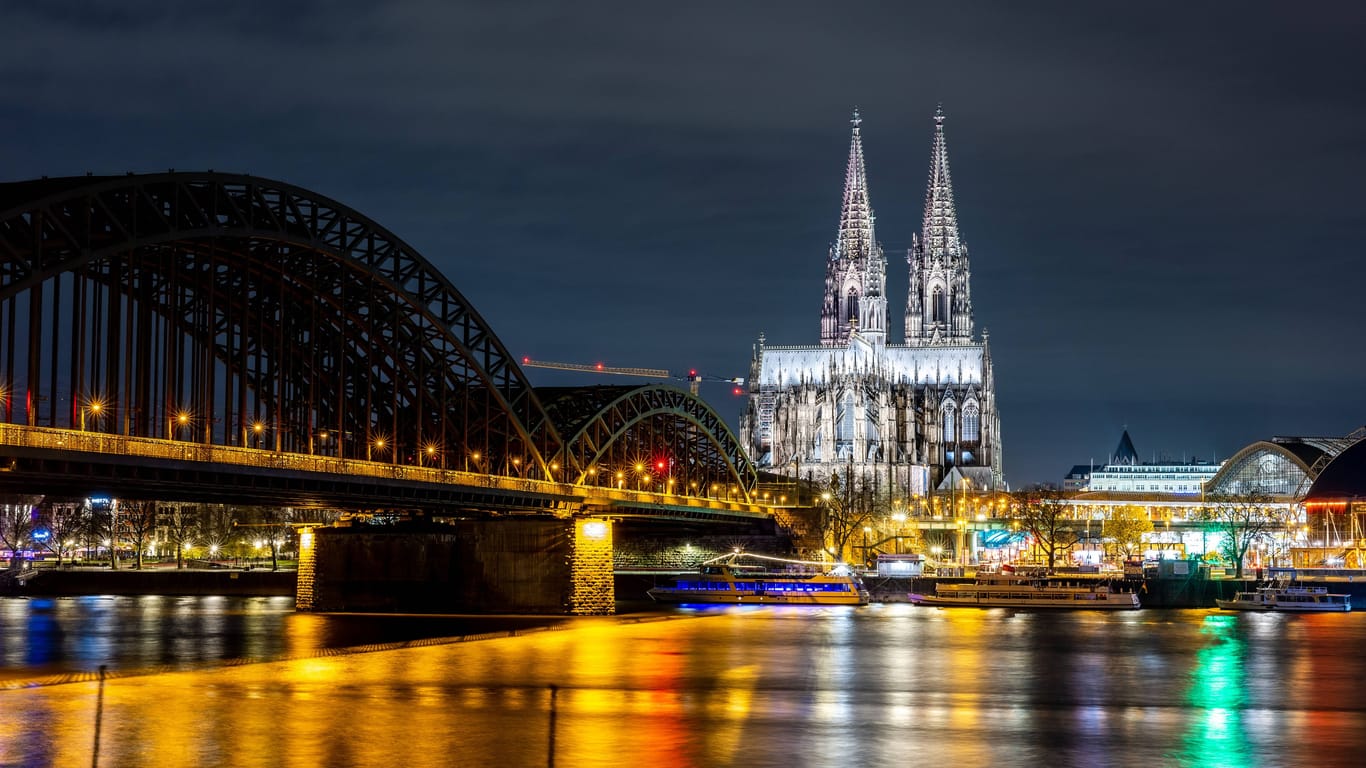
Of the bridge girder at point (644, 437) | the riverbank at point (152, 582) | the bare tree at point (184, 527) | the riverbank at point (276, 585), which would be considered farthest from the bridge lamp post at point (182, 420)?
the bare tree at point (184, 527)

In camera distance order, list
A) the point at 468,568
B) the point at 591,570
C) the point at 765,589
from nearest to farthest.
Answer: the point at 468,568 → the point at 591,570 → the point at 765,589

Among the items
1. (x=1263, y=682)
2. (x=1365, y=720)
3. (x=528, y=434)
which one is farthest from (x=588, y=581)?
(x=1365, y=720)

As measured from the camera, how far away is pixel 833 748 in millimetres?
43062

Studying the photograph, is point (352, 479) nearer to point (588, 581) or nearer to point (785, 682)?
point (588, 581)

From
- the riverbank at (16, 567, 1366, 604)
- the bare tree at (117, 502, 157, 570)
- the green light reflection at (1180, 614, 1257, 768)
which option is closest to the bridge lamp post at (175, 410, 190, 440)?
the green light reflection at (1180, 614, 1257, 768)

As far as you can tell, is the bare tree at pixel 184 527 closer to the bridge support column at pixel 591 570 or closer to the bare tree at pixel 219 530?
the bare tree at pixel 219 530

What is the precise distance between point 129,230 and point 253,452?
12.0 m

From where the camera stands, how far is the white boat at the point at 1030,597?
442 feet

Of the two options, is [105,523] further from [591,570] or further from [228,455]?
[228,455]

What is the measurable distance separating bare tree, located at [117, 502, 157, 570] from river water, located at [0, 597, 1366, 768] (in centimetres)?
8521

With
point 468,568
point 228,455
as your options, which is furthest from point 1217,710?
point 468,568

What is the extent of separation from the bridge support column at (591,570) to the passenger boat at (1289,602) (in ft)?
165

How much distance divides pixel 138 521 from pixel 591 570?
8674 centimetres

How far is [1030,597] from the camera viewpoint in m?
136
